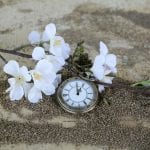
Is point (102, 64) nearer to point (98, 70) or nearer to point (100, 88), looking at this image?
point (98, 70)

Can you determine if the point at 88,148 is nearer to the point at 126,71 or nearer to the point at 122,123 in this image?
the point at 122,123

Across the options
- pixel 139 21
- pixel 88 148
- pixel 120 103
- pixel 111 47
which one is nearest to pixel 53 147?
pixel 88 148

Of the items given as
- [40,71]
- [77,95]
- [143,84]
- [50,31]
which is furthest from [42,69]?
[143,84]

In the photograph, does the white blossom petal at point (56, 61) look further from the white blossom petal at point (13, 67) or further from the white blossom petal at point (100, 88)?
the white blossom petal at point (100, 88)

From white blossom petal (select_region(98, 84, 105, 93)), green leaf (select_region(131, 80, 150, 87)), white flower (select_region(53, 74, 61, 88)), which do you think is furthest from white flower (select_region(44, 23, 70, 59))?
green leaf (select_region(131, 80, 150, 87))

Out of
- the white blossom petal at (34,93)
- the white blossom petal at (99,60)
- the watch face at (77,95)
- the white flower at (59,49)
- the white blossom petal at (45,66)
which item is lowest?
the watch face at (77,95)

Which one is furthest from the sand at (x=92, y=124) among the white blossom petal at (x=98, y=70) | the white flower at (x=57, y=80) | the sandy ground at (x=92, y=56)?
the white blossom petal at (x=98, y=70)

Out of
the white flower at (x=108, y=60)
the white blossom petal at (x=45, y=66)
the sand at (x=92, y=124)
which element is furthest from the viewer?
the sand at (x=92, y=124)
